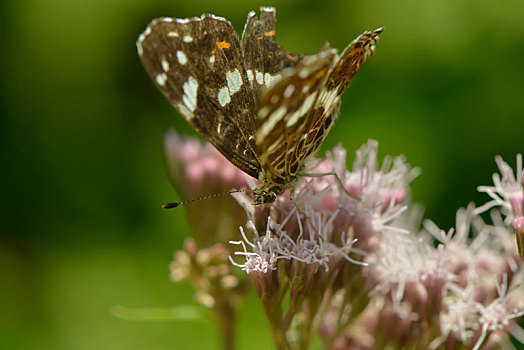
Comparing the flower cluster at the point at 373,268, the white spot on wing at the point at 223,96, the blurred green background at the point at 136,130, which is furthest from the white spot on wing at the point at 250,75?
the blurred green background at the point at 136,130

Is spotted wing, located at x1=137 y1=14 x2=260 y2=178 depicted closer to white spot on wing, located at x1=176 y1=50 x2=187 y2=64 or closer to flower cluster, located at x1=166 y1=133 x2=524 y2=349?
white spot on wing, located at x1=176 y1=50 x2=187 y2=64

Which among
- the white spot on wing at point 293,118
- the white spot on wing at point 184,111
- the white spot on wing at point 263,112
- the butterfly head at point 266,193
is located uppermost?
the white spot on wing at point 184,111

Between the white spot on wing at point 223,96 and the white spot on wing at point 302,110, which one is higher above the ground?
the white spot on wing at point 223,96

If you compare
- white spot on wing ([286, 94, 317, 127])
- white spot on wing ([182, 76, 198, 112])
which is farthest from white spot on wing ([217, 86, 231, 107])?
white spot on wing ([286, 94, 317, 127])

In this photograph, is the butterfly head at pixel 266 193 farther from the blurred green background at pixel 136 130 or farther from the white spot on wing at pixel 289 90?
the blurred green background at pixel 136 130

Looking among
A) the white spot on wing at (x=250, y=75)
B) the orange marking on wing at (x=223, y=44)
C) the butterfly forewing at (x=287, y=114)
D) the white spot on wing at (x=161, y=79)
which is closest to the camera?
the butterfly forewing at (x=287, y=114)

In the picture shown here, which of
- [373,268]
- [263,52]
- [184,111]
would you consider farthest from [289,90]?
[373,268]

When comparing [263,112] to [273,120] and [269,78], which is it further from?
[269,78]

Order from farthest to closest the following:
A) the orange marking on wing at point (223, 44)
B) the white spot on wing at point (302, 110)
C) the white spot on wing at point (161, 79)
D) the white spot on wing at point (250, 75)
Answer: the white spot on wing at point (250, 75) < the orange marking on wing at point (223, 44) < the white spot on wing at point (161, 79) < the white spot on wing at point (302, 110)

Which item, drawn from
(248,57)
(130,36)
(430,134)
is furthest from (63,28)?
(430,134)
